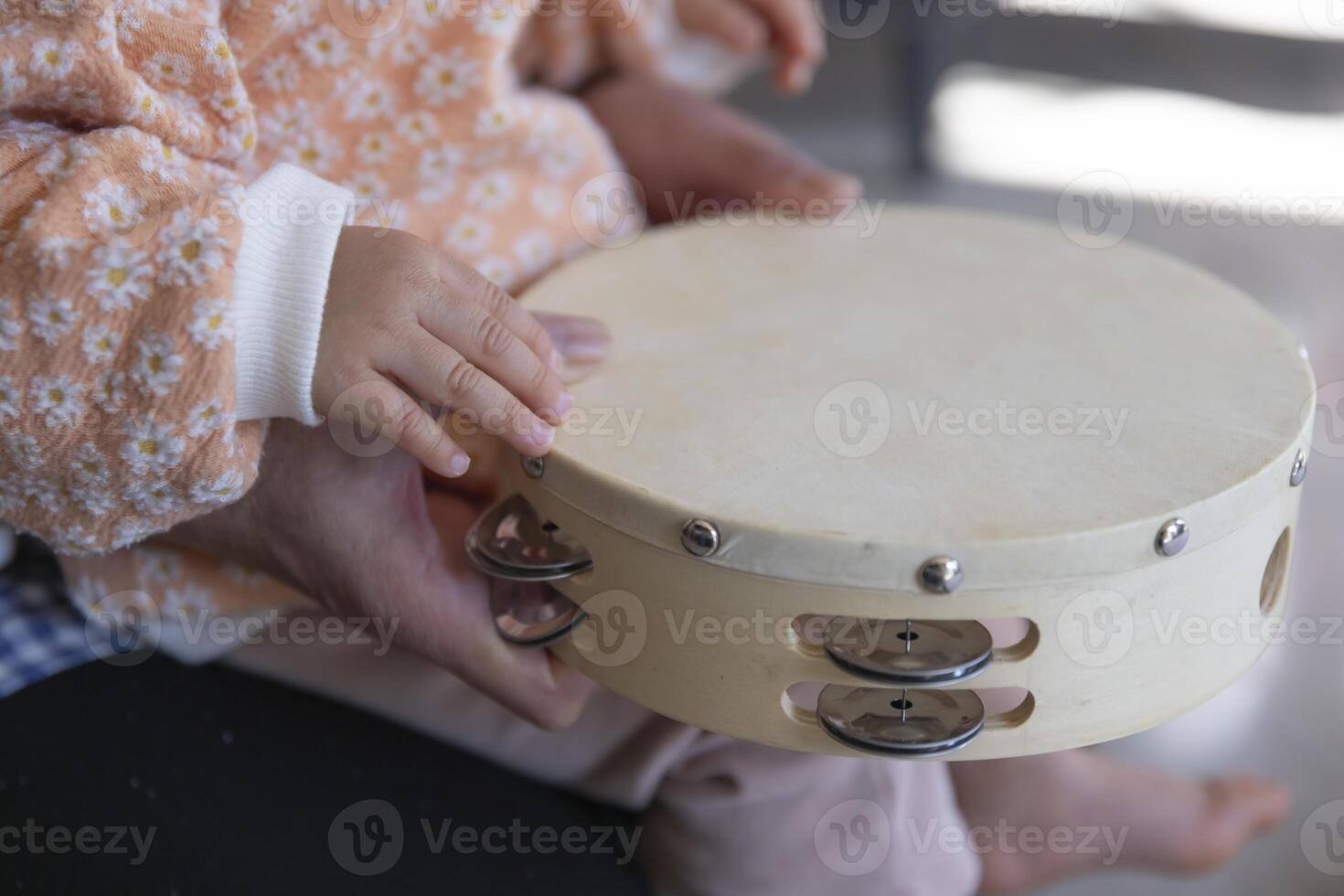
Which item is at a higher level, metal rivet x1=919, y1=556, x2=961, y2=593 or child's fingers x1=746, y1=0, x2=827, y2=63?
child's fingers x1=746, y1=0, x2=827, y2=63

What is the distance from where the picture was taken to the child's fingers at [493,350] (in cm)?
58

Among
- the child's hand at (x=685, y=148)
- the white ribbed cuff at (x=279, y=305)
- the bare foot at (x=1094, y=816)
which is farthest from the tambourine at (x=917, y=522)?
the bare foot at (x=1094, y=816)

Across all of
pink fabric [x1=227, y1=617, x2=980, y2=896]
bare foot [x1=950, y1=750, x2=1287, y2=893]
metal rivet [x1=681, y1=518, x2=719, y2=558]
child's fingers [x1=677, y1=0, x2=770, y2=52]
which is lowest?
bare foot [x1=950, y1=750, x2=1287, y2=893]

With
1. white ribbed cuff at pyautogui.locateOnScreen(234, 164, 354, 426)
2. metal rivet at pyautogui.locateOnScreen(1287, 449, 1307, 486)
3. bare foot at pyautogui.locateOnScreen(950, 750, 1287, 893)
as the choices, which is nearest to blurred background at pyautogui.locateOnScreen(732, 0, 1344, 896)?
bare foot at pyautogui.locateOnScreen(950, 750, 1287, 893)

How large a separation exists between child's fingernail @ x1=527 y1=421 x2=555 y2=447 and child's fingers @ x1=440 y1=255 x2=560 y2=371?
5 cm

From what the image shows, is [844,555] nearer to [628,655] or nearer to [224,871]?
[628,655]

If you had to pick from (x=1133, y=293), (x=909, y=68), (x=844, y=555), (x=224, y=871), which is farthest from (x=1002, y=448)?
(x=909, y=68)

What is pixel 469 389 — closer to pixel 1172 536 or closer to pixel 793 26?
pixel 1172 536

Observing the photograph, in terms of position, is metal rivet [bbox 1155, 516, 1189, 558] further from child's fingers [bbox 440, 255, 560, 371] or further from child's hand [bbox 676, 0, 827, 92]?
child's hand [bbox 676, 0, 827, 92]

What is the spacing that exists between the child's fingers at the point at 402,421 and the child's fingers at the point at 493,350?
1.1 inches

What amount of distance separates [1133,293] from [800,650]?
0.33m

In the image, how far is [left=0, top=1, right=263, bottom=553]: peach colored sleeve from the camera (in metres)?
0.55

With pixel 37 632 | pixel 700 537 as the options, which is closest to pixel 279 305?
pixel 700 537

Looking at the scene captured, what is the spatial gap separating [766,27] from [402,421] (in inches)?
24.5
